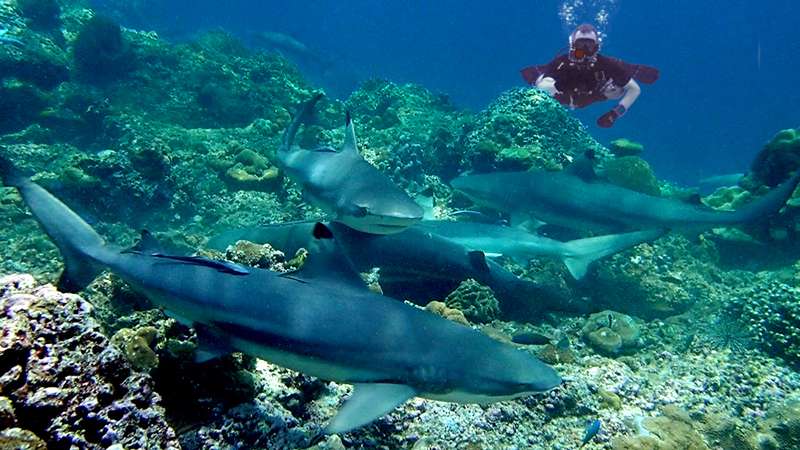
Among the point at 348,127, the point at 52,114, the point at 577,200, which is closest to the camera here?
the point at 348,127

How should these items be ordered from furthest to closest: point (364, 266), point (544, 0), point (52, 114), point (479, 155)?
1. point (544, 0)
2. point (52, 114)
3. point (479, 155)
4. point (364, 266)

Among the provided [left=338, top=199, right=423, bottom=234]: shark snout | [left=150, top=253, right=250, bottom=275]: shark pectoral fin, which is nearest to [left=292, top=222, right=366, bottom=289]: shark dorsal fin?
[left=150, top=253, right=250, bottom=275]: shark pectoral fin

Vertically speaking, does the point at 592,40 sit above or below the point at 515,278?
above

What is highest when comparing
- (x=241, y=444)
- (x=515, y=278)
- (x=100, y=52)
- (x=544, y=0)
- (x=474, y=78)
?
(x=544, y=0)

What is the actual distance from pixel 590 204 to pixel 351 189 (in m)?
5.64

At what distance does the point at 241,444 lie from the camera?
321cm

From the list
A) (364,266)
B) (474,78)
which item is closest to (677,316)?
(364,266)

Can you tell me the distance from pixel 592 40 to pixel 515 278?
3.56m

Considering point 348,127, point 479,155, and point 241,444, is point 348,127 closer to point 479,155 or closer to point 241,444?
point 241,444

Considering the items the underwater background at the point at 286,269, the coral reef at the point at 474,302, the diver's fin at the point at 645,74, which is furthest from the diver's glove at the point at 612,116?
the coral reef at the point at 474,302

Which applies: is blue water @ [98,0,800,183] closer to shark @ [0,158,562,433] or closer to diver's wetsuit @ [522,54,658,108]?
diver's wetsuit @ [522,54,658,108]

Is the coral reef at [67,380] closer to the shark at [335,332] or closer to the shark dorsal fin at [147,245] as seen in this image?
the shark at [335,332]

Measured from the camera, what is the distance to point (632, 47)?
157 meters

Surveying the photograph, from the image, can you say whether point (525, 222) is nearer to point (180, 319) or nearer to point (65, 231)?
point (180, 319)
